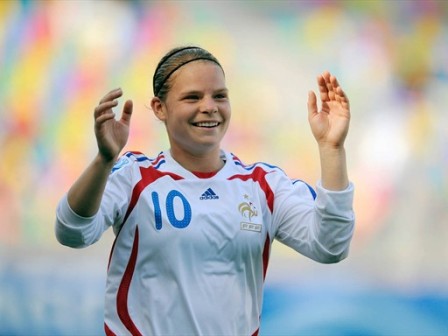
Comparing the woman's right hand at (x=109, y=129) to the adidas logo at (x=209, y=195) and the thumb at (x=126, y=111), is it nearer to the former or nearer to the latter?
the thumb at (x=126, y=111)

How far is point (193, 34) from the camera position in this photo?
12.2ft

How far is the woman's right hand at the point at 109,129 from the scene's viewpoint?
1.82 m

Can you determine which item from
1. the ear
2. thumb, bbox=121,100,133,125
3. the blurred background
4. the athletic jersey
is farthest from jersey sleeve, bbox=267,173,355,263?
the blurred background

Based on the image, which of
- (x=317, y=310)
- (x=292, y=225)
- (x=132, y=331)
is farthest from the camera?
(x=317, y=310)

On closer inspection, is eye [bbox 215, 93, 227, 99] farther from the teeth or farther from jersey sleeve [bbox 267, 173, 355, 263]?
jersey sleeve [bbox 267, 173, 355, 263]

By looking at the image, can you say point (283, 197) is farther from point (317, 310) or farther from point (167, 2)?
point (167, 2)

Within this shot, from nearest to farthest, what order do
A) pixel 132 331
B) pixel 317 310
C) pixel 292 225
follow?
pixel 132 331
pixel 292 225
pixel 317 310

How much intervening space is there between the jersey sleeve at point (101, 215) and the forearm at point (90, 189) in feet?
0.07

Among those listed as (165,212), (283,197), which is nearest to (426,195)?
(283,197)

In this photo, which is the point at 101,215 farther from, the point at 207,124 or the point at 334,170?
the point at 334,170

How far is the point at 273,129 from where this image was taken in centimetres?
367

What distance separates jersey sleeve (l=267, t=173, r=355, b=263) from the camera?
194cm

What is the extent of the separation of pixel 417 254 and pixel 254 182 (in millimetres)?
1700

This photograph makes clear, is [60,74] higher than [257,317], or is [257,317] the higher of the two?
[60,74]
